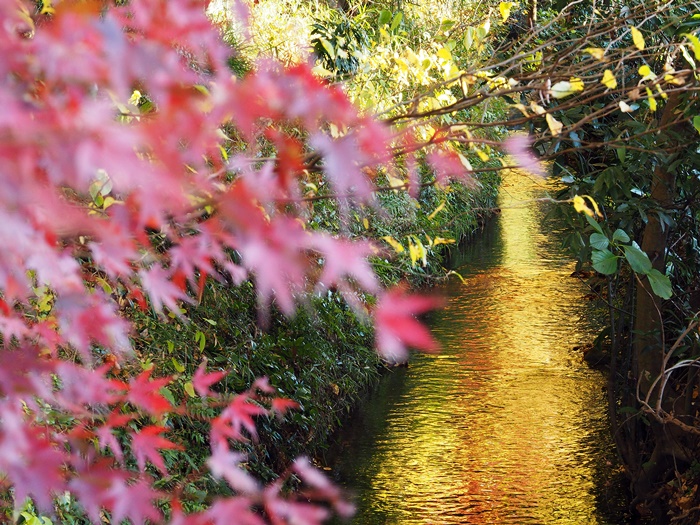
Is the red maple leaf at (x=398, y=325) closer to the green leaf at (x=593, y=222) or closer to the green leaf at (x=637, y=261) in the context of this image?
the green leaf at (x=593, y=222)

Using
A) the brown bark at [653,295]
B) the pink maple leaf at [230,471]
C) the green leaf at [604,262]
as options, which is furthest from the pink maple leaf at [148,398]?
the brown bark at [653,295]

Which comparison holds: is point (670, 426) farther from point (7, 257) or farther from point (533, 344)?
point (7, 257)

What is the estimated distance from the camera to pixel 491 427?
463 cm

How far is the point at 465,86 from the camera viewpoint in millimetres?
1756

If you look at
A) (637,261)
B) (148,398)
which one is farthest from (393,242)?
(637,261)

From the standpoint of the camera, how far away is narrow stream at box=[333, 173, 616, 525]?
3861 mm

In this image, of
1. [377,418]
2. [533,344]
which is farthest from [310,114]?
[533,344]

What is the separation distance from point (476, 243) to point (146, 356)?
19.7 ft

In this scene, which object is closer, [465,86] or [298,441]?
[465,86]

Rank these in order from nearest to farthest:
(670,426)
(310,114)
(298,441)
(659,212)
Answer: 1. (310,114)
2. (659,212)
3. (670,426)
4. (298,441)

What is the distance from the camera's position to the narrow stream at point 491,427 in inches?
152

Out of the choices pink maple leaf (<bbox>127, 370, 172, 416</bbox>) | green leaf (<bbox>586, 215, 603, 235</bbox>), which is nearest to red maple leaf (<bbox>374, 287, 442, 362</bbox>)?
pink maple leaf (<bbox>127, 370, 172, 416</bbox>)

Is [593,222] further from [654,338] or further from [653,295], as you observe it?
[654,338]

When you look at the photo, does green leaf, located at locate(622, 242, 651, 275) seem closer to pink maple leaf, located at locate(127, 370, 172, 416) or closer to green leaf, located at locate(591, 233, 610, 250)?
green leaf, located at locate(591, 233, 610, 250)
